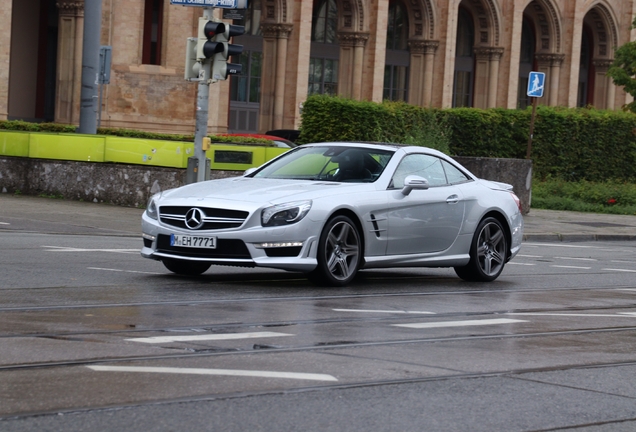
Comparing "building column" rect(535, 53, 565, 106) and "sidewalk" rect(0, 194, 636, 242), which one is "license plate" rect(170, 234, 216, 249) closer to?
"sidewalk" rect(0, 194, 636, 242)

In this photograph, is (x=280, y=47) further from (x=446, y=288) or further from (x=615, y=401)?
(x=615, y=401)

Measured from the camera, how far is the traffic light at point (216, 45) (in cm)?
1805

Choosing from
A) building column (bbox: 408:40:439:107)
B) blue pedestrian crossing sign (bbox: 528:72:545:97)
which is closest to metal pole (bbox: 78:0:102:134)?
blue pedestrian crossing sign (bbox: 528:72:545:97)

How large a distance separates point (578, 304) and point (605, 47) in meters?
58.1

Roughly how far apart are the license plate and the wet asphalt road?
0.37 meters

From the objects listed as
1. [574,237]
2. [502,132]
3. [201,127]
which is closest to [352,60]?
[502,132]

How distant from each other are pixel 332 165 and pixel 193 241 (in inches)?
75.0

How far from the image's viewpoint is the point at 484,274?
13.1 meters

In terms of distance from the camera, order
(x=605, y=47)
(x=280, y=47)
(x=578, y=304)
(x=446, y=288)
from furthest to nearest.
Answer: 1. (x=605, y=47)
2. (x=280, y=47)
3. (x=446, y=288)
4. (x=578, y=304)

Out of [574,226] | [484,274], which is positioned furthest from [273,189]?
[574,226]

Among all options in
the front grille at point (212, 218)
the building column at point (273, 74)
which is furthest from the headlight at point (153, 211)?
the building column at point (273, 74)

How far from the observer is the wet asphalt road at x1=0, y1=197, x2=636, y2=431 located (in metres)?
5.65

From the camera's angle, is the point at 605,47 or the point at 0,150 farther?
the point at 605,47

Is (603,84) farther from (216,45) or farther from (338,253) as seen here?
(338,253)
